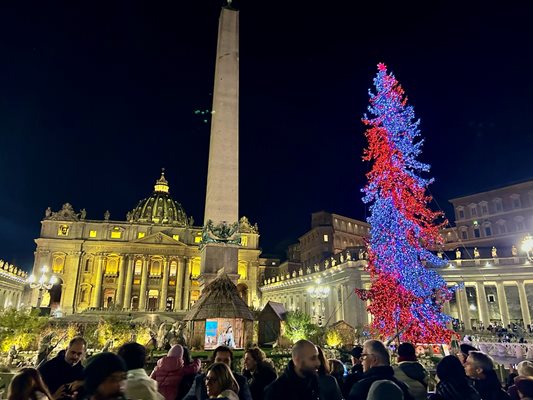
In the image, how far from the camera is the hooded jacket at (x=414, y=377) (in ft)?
13.5

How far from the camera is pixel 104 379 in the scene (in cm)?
243

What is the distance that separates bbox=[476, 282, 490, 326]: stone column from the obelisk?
103ft

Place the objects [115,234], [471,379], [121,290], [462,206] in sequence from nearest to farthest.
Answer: [471,379], [462,206], [121,290], [115,234]

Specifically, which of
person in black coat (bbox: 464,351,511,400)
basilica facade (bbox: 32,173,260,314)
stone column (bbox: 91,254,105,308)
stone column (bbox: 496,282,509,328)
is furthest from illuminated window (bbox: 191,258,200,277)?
person in black coat (bbox: 464,351,511,400)

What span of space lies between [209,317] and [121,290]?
64.5 meters

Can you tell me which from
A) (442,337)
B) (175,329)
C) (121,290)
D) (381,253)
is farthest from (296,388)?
(121,290)

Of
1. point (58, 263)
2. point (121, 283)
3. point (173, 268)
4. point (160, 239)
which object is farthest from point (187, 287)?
point (58, 263)

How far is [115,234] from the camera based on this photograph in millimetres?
79562

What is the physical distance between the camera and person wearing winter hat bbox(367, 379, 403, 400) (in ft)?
8.94

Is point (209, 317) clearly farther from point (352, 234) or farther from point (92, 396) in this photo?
point (352, 234)

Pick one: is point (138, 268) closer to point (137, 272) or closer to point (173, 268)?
point (137, 272)

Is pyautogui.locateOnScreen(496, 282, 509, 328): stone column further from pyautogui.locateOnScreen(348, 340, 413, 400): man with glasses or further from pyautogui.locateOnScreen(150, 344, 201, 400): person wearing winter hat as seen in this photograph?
pyautogui.locateOnScreen(150, 344, 201, 400): person wearing winter hat

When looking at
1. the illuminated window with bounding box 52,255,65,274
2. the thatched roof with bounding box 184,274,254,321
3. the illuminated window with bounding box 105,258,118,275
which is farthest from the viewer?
the illuminated window with bounding box 105,258,118,275

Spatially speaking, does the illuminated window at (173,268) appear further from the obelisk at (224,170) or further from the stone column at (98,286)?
the obelisk at (224,170)
